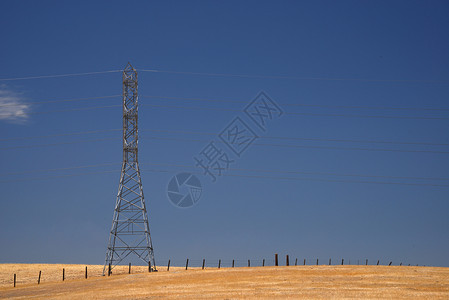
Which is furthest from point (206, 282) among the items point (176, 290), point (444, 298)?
point (444, 298)

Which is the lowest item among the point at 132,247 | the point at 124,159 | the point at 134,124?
the point at 132,247

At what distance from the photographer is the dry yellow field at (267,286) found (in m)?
30.2

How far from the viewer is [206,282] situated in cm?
3953

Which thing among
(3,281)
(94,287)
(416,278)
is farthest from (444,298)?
(3,281)

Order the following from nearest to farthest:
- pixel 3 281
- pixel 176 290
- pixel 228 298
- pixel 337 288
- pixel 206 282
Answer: pixel 228 298 < pixel 337 288 < pixel 176 290 < pixel 206 282 < pixel 3 281

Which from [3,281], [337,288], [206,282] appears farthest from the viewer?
[3,281]

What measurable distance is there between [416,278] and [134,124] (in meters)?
30.4

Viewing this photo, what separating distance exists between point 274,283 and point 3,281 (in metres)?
36.8

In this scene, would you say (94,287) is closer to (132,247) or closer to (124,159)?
(132,247)

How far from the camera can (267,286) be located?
3472 cm

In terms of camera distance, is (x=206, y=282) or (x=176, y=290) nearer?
(x=176, y=290)

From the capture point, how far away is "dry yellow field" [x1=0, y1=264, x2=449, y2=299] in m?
30.2

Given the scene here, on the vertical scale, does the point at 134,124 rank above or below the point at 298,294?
above

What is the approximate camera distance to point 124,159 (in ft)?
177
